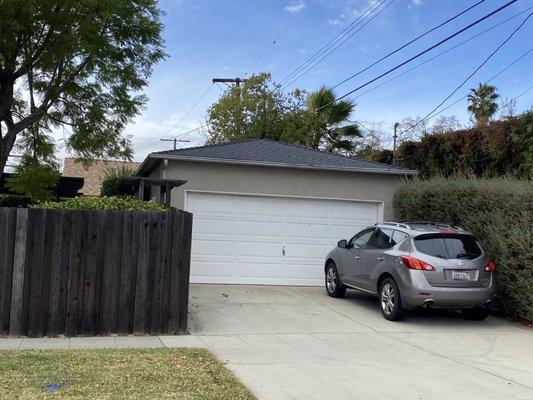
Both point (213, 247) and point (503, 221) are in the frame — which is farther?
point (213, 247)

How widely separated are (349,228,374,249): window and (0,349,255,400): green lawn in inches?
198

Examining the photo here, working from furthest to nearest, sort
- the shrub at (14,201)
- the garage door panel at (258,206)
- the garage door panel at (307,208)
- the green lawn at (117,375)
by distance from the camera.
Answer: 1. the shrub at (14,201)
2. the garage door panel at (307,208)
3. the garage door panel at (258,206)
4. the green lawn at (117,375)

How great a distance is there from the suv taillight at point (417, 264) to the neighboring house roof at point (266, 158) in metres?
4.97

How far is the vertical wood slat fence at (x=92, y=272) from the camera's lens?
834cm

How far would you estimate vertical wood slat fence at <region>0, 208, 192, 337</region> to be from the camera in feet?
27.4

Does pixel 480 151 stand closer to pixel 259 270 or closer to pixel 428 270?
pixel 259 270

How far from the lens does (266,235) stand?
14.0 meters

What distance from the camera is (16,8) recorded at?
13.2 metres

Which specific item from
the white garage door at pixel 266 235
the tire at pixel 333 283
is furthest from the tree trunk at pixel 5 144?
the tire at pixel 333 283

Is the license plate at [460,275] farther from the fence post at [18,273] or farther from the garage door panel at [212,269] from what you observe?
the fence post at [18,273]

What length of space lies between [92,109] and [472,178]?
35.6ft

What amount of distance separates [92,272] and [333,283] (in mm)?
5641

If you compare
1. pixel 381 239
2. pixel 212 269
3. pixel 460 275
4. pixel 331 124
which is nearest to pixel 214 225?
pixel 212 269

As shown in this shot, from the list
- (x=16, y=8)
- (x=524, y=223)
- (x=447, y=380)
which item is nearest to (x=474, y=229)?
(x=524, y=223)
